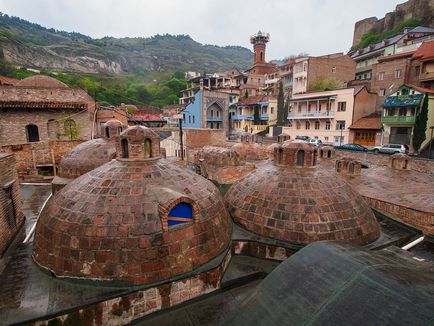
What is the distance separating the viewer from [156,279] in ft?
26.4

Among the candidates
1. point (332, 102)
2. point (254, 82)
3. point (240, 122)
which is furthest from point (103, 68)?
point (332, 102)

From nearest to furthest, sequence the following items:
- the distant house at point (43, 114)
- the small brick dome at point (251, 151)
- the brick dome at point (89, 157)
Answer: the brick dome at point (89, 157), the distant house at point (43, 114), the small brick dome at point (251, 151)

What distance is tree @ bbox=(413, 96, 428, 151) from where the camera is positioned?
37.8m

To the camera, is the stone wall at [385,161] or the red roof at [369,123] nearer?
the stone wall at [385,161]

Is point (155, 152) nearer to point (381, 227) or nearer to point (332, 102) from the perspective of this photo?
point (381, 227)

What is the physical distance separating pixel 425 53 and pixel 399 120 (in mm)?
15326

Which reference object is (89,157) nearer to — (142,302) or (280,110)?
(142,302)

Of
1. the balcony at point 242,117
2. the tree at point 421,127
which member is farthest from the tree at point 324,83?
the tree at point 421,127

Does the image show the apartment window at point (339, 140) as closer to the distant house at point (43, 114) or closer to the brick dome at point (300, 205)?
the brick dome at point (300, 205)

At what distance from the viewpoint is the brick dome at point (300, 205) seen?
1047 centimetres

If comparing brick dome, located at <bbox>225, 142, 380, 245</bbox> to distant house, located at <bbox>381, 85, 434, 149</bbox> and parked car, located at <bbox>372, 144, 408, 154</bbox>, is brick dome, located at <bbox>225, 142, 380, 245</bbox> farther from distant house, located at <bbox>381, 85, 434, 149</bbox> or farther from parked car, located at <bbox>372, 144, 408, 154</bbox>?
distant house, located at <bbox>381, 85, 434, 149</bbox>

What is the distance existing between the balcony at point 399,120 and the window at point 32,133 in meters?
51.3

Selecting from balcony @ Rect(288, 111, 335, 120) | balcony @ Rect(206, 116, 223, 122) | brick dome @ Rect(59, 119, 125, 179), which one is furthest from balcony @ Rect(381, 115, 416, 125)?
brick dome @ Rect(59, 119, 125, 179)

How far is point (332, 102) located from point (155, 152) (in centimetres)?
4442
